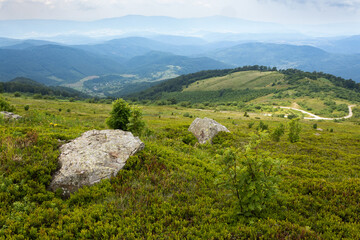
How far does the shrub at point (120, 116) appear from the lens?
51.3 ft

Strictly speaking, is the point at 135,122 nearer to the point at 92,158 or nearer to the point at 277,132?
the point at 92,158

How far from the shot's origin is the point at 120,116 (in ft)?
52.2

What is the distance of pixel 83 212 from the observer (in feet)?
22.3

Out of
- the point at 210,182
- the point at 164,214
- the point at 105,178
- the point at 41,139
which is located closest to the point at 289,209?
the point at 210,182

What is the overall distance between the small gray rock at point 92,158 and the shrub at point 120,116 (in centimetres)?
396

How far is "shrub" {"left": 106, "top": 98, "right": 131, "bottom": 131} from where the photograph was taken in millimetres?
15651

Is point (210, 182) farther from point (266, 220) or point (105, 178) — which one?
point (105, 178)

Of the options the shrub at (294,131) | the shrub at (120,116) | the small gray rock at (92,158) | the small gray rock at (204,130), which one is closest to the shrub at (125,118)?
the shrub at (120,116)

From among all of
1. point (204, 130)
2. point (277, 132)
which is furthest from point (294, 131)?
point (204, 130)

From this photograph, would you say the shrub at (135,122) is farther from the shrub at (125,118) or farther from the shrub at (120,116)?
the shrub at (120,116)

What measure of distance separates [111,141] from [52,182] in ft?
11.4

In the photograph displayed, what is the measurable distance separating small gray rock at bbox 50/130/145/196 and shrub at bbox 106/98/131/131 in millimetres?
3962

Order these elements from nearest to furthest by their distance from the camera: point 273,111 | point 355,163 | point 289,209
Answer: point 289,209 → point 355,163 → point 273,111

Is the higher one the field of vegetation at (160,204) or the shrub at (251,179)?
the shrub at (251,179)
